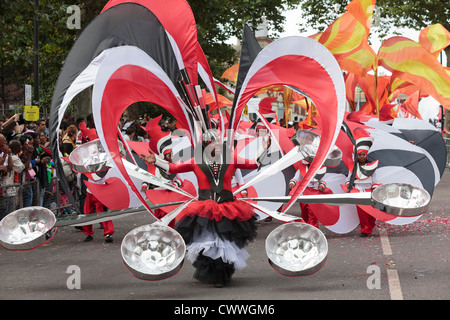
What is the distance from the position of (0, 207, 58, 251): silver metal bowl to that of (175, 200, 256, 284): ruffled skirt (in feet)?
4.08

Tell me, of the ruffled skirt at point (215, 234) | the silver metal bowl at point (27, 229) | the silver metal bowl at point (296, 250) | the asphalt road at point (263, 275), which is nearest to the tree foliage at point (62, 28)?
the asphalt road at point (263, 275)

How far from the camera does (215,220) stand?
6.61m

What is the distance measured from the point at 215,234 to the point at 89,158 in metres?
2.27

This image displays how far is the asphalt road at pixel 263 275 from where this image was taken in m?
6.54

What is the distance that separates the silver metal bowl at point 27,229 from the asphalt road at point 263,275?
21.7 inches

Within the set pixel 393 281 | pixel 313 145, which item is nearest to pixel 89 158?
pixel 313 145

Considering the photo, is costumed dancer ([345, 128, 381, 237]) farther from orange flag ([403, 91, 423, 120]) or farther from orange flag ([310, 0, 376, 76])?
orange flag ([403, 91, 423, 120])

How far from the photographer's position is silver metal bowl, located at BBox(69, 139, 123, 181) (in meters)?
8.02

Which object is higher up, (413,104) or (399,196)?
(413,104)

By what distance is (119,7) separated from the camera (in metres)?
6.45

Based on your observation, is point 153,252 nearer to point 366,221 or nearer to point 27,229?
point 27,229

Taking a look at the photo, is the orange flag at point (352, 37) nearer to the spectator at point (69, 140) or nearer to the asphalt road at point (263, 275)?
the asphalt road at point (263, 275)
